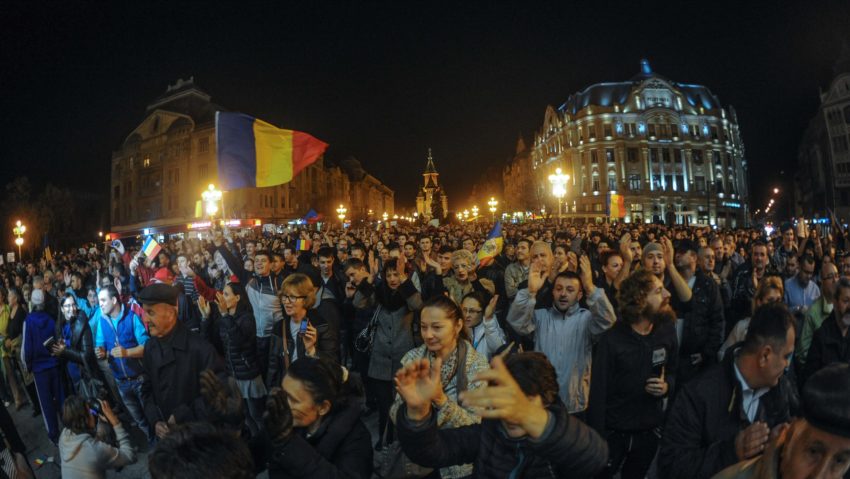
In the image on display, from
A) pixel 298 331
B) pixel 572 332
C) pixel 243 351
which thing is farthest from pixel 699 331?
pixel 243 351

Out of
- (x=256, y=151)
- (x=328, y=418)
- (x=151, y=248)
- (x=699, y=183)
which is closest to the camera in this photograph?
(x=328, y=418)

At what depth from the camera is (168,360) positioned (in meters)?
3.75

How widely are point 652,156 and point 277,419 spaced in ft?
300

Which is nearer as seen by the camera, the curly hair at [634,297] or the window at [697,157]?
the curly hair at [634,297]

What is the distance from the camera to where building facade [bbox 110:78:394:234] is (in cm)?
5684

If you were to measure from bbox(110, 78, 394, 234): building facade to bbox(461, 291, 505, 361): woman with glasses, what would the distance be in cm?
5373

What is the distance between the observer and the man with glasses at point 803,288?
6.54 metres

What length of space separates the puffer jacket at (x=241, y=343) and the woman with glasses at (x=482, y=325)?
104 inches

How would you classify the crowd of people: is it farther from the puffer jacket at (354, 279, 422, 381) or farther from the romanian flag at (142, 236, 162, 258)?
the romanian flag at (142, 236, 162, 258)

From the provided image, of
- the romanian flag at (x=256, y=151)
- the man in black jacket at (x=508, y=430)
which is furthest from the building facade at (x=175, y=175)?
the man in black jacket at (x=508, y=430)

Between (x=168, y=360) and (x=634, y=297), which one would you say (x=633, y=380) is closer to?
(x=634, y=297)

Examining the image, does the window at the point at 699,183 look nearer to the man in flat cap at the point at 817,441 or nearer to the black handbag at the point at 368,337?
the black handbag at the point at 368,337

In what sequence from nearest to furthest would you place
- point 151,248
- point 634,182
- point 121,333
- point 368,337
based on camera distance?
point 368,337
point 121,333
point 151,248
point 634,182

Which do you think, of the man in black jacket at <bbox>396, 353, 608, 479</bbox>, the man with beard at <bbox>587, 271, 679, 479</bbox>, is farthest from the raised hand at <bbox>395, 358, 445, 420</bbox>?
the man with beard at <bbox>587, 271, 679, 479</bbox>
